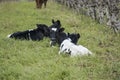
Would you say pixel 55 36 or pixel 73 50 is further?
pixel 55 36

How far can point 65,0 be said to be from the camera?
65.3 feet

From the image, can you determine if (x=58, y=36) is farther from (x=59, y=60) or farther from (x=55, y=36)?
(x=59, y=60)

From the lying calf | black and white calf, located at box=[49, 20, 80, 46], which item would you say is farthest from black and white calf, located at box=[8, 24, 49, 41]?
the lying calf

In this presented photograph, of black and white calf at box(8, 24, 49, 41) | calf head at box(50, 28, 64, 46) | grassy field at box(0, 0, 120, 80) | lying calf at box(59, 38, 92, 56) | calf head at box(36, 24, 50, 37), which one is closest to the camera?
grassy field at box(0, 0, 120, 80)

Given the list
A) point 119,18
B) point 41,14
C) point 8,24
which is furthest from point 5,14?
point 119,18

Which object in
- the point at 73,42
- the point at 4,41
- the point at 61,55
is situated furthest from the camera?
the point at 4,41

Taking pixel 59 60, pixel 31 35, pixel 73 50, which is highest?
pixel 73 50

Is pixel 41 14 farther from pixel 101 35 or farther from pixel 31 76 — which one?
pixel 31 76

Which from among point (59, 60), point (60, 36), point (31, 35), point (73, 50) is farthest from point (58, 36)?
point (59, 60)

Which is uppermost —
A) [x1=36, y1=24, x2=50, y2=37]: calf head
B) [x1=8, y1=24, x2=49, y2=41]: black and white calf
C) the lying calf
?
the lying calf

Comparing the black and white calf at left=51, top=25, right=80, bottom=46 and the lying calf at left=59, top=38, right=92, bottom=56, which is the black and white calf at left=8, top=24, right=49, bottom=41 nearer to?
the black and white calf at left=51, top=25, right=80, bottom=46

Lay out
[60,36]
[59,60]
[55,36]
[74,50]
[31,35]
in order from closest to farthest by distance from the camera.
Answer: [59,60] → [74,50] → [60,36] → [55,36] → [31,35]

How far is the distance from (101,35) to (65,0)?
988cm

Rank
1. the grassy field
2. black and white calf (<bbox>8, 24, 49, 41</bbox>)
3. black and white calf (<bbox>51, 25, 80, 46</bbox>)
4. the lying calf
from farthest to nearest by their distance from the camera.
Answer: black and white calf (<bbox>8, 24, 49, 41</bbox>), black and white calf (<bbox>51, 25, 80, 46</bbox>), the lying calf, the grassy field
